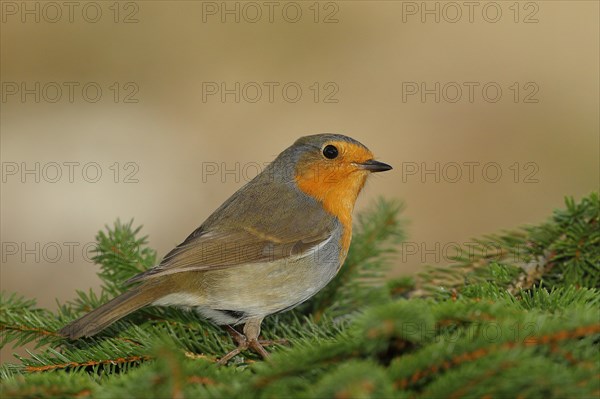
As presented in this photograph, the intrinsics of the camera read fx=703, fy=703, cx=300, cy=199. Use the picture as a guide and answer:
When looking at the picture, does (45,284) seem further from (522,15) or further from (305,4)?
(522,15)

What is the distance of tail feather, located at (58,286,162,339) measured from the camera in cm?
284

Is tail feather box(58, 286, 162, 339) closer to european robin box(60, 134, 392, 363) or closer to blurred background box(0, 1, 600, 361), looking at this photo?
european robin box(60, 134, 392, 363)

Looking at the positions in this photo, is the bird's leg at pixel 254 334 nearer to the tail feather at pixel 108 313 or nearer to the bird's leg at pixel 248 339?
the bird's leg at pixel 248 339

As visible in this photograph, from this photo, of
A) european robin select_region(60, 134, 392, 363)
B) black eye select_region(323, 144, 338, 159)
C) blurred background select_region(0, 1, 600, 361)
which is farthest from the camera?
blurred background select_region(0, 1, 600, 361)

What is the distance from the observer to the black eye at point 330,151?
3926mm

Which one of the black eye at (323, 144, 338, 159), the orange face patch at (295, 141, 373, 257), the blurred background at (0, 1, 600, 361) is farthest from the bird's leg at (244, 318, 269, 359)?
the blurred background at (0, 1, 600, 361)

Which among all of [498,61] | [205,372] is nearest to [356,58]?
[498,61]

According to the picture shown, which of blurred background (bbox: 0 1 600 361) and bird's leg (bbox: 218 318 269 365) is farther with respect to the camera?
blurred background (bbox: 0 1 600 361)

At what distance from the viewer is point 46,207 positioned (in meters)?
6.93

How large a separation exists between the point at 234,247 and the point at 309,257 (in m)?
0.39

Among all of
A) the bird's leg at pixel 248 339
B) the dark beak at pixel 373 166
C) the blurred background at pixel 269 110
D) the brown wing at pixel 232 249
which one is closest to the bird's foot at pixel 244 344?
the bird's leg at pixel 248 339

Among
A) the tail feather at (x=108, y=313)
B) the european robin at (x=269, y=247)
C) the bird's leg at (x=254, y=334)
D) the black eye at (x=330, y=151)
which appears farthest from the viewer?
the black eye at (x=330, y=151)

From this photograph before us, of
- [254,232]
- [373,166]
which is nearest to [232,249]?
[254,232]

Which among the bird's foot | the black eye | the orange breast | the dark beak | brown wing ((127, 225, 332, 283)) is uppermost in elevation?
the black eye
